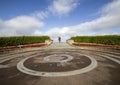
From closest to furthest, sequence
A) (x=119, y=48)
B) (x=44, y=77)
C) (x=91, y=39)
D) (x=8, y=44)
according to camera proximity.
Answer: (x=44, y=77), (x=119, y=48), (x=8, y=44), (x=91, y=39)

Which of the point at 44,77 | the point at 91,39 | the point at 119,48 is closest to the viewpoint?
the point at 44,77

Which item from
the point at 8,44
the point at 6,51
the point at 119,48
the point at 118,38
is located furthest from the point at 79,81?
the point at 8,44

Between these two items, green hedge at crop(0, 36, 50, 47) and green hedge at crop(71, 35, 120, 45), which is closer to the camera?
green hedge at crop(71, 35, 120, 45)

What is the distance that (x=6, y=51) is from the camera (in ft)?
67.4

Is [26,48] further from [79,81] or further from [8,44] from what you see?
[79,81]

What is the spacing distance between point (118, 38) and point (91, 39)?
23.9 feet

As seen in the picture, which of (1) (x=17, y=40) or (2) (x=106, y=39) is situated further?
(1) (x=17, y=40)

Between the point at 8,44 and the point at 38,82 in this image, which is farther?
the point at 8,44

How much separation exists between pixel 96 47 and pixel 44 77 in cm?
1712

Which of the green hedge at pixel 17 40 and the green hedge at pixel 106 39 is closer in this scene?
the green hedge at pixel 106 39

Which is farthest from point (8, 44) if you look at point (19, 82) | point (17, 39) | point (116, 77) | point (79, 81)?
point (116, 77)

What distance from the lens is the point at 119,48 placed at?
1828 centimetres

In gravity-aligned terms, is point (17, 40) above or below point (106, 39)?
above

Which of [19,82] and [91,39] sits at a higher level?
[91,39]
